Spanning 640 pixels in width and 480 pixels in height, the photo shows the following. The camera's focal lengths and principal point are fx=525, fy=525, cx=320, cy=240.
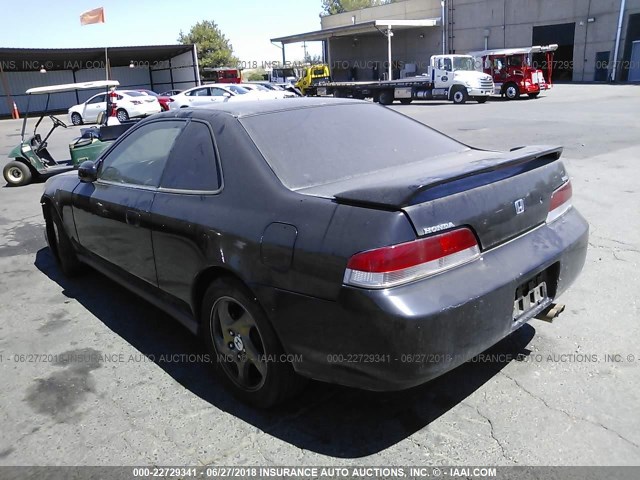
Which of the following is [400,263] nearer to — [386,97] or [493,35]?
[386,97]

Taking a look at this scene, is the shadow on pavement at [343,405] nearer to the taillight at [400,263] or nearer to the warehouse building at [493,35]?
the taillight at [400,263]

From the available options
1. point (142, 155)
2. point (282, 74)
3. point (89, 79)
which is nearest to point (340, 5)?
point (282, 74)

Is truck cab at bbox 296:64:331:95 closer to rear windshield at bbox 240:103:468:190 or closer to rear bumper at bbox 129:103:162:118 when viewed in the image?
rear bumper at bbox 129:103:162:118

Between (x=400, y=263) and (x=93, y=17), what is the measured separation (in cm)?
2308

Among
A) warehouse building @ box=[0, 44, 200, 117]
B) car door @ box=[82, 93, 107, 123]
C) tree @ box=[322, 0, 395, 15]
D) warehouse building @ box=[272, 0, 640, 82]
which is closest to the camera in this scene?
car door @ box=[82, 93, 107, 123]

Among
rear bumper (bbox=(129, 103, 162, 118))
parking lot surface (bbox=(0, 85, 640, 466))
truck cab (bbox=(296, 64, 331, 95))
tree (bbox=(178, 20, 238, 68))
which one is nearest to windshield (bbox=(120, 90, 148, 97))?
rear bumper (bbox=(129, 103, 162, 118))

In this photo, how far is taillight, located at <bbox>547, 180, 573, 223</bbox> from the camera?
3023 millimetres

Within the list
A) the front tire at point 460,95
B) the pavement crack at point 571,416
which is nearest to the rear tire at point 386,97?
the front tire at point 460,95

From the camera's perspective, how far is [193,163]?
3242 mm

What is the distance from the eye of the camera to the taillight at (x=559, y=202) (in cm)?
302

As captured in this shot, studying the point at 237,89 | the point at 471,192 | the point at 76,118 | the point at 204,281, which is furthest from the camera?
the point at 76,118

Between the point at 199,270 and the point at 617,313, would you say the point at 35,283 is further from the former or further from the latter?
the point at 617,313

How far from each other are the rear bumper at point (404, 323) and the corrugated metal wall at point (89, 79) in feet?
141

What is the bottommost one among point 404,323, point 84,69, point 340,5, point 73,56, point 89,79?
point 404,323
